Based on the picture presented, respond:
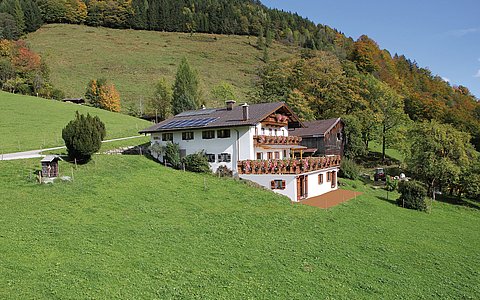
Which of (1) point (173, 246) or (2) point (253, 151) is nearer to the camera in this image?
(1) point (173, 246)

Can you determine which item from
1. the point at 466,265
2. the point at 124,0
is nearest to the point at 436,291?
the point at 466,265

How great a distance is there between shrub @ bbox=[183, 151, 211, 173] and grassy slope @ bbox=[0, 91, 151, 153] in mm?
16928

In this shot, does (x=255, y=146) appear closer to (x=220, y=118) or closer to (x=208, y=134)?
(x=208, y=134)

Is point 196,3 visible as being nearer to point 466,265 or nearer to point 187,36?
point 187,36

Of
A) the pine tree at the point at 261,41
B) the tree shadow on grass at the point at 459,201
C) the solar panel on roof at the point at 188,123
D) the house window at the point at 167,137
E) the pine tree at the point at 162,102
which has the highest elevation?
the pine tree at the point at 261,41

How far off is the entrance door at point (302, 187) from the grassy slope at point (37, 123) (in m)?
28.4

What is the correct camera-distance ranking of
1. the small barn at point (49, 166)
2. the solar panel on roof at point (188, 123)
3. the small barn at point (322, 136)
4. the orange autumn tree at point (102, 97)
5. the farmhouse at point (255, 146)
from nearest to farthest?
the small barn at point (49, 166)
the farmhouse at point (255, 146)
the solar panel on roof at point (188, 123)
the small barn at point (322, 136)
the orange autumn tree at point (102, 97)

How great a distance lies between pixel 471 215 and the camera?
35625 millimetres

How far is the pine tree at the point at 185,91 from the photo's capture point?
Answer: 69.4m

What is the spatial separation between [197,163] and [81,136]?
1136cm

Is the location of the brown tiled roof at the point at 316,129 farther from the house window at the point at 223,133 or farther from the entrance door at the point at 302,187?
the house window at the point at 223,133

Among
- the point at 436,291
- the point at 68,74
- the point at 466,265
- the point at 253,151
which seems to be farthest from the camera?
the point at 68,74

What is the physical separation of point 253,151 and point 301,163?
5335 mm

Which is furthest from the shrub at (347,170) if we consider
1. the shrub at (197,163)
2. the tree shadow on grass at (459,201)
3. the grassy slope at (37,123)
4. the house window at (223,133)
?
the grassy slope at (37,123)
